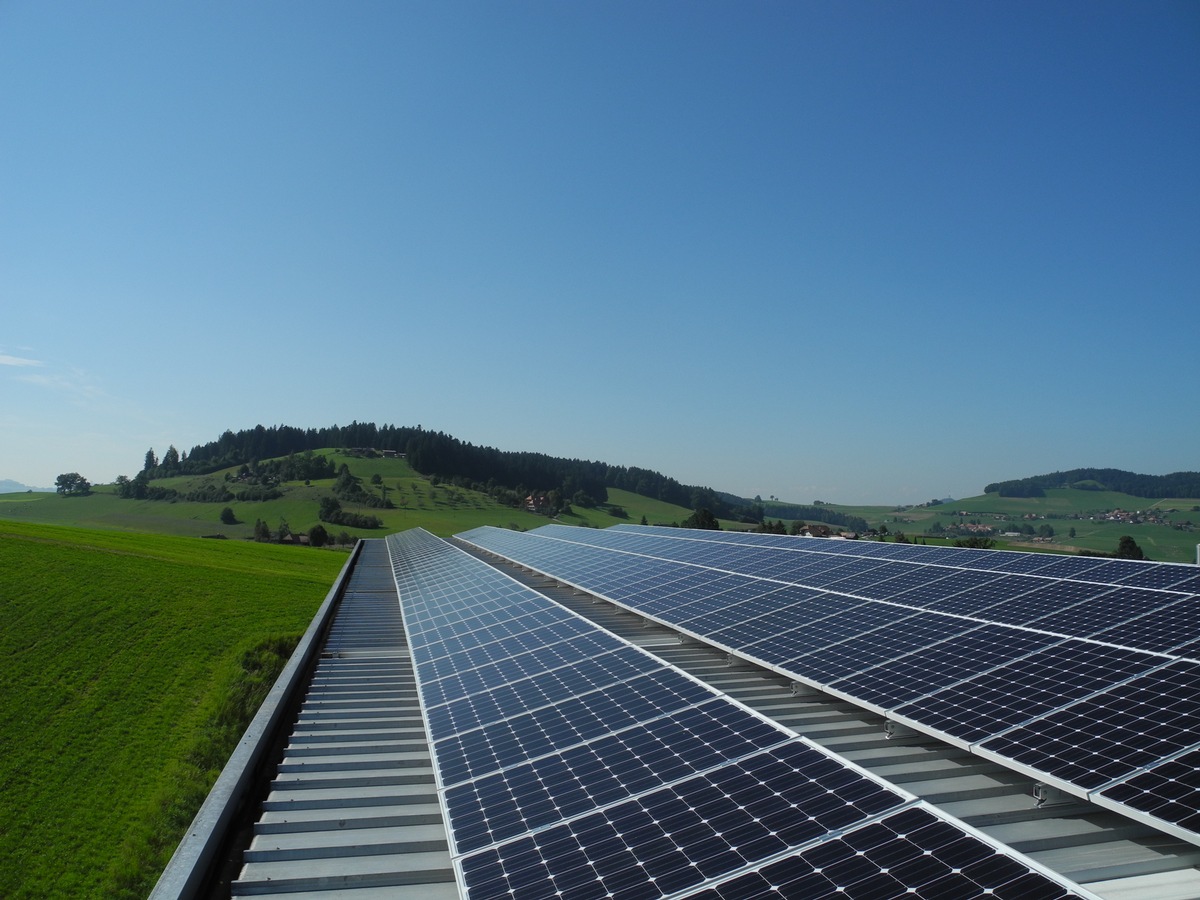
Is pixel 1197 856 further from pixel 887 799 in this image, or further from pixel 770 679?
pixel 770 679

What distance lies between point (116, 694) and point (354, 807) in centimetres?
3035

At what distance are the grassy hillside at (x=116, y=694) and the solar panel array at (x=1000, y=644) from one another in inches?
666

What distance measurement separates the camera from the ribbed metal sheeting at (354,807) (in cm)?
827

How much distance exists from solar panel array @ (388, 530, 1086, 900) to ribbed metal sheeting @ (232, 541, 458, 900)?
64 centimetres

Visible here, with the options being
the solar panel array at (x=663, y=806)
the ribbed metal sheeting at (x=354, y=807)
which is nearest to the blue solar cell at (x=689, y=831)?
the solar panel array at (x=663, y=806)

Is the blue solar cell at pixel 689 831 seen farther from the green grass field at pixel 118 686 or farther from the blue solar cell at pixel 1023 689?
the green grass field at pixel 118 686

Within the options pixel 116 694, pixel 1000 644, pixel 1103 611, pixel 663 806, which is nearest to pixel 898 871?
pixel 663 806

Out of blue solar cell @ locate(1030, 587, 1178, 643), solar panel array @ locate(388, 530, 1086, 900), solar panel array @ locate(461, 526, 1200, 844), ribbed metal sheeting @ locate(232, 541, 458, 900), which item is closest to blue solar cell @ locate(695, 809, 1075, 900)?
solar panel array @ locate(388, 530, 1086, 900)

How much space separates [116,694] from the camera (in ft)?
108

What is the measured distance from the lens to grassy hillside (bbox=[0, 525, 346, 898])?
22.1 m

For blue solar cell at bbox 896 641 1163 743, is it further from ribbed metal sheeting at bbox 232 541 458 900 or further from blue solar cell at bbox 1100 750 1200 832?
ribbed metal sheeting at bbox 232 541 458 900

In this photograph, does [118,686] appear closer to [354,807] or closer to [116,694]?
[116,694]

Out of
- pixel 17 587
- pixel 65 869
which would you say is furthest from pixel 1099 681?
pixel 17 587

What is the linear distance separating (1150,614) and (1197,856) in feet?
32.9
